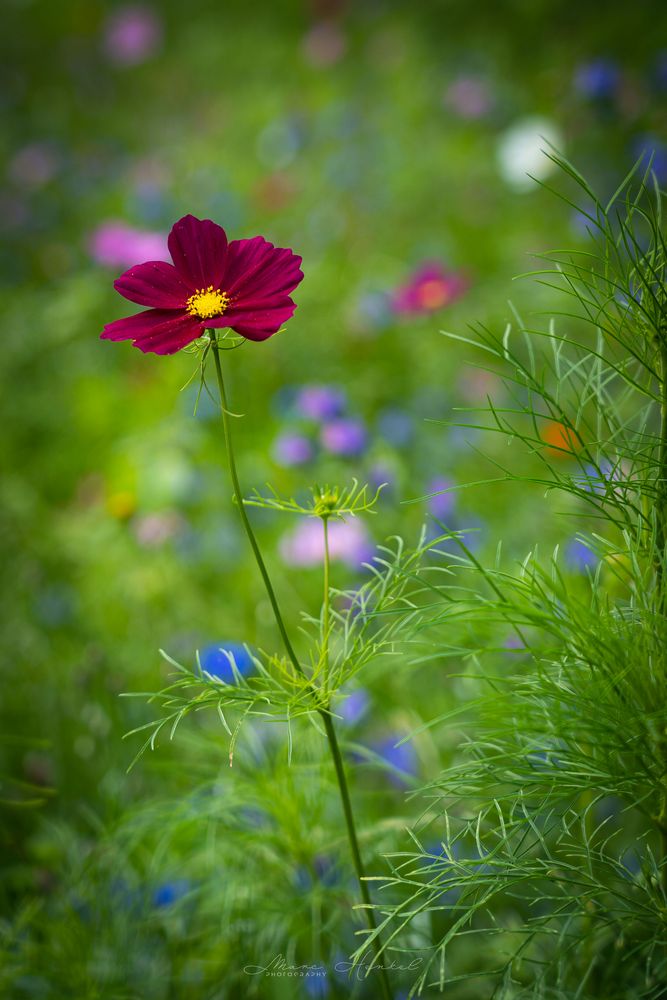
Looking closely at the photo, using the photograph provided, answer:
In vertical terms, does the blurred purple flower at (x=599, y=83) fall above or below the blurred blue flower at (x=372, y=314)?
above

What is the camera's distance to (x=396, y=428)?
1.31 metres

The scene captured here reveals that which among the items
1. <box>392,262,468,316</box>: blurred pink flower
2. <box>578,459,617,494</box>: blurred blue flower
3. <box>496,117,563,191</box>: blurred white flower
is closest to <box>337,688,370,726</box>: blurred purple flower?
<box>578,459,617,494</box>: blurred blue flower

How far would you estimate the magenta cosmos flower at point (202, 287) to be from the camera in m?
0.39

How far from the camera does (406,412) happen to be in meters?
1.42

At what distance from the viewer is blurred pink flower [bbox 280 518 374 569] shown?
1.05m

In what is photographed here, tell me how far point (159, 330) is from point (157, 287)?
0.10ft

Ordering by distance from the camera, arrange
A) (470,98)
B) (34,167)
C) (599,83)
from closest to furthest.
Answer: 1. (599,83)
2. (470,98)
3. (34,167)

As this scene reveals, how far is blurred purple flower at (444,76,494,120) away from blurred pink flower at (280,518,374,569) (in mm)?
1432

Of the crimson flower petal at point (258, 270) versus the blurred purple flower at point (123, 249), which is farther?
the blurred purple flower at point (123, 249)

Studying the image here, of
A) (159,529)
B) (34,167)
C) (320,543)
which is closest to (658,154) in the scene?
(320,543)

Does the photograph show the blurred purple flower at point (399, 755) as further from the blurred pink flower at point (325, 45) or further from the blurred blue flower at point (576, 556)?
the blurred pink flower at point (325, 45)

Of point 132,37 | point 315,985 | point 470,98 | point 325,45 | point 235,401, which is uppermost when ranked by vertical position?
point 132,37

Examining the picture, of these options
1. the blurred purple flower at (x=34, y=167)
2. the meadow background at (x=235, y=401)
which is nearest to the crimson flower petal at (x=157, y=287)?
the meadow background at (x=235, y=401)

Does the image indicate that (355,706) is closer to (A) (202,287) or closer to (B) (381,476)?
(B) (381,476)
